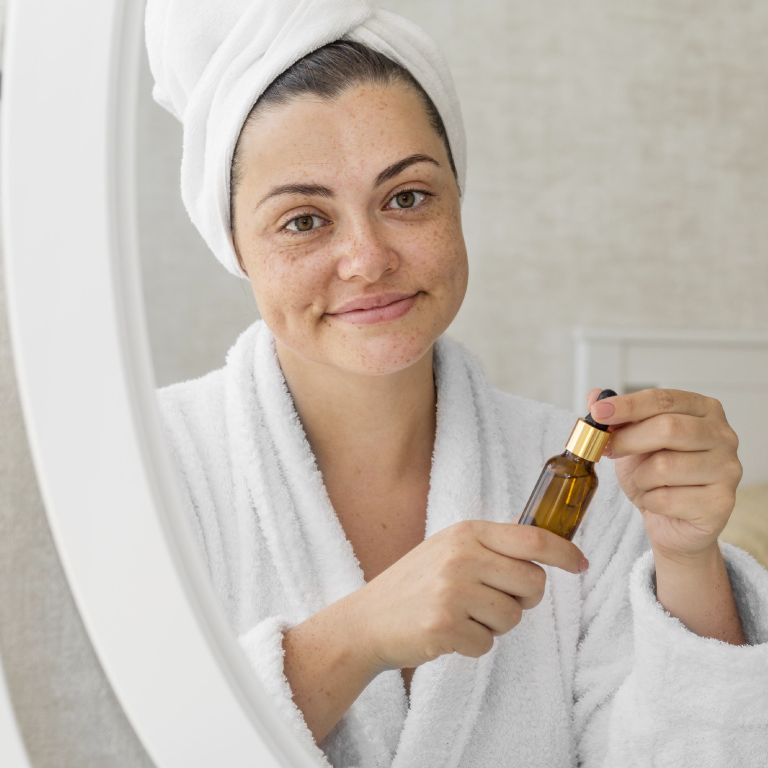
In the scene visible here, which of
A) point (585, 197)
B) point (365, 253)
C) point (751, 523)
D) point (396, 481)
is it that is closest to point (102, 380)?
point (365, 253)

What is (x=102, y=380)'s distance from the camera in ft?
0.67

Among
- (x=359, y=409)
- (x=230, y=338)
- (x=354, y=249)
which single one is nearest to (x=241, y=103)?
(x=354, y=249)

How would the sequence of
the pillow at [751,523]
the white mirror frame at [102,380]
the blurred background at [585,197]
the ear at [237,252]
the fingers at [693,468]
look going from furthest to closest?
the blurred background at [585,197]
the pillow at [751,523]
the ear at [237,252]
the fingers at [693,468]
the white mirror frame at [102,380]

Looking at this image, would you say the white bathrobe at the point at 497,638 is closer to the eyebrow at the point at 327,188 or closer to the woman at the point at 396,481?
the woman at the point at 396,481

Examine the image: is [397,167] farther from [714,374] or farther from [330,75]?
[714,374]

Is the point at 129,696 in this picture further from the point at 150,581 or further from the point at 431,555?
the point at 431,555

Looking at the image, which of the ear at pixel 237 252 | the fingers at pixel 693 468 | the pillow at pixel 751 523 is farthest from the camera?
the pillow at pixel 751 523

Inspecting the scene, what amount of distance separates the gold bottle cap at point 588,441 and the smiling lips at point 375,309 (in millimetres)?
132

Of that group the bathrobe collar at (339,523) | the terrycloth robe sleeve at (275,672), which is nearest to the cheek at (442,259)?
the bathrobe collar at (339,523)

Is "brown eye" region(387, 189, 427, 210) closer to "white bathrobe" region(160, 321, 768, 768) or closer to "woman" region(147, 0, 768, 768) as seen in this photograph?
"woman" region(147, 0, 768, 768)

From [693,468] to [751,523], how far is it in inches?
10.9

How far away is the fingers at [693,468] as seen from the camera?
302 millimetres

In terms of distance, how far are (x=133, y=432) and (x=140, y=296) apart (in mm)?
44

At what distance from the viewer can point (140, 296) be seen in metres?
0.21
